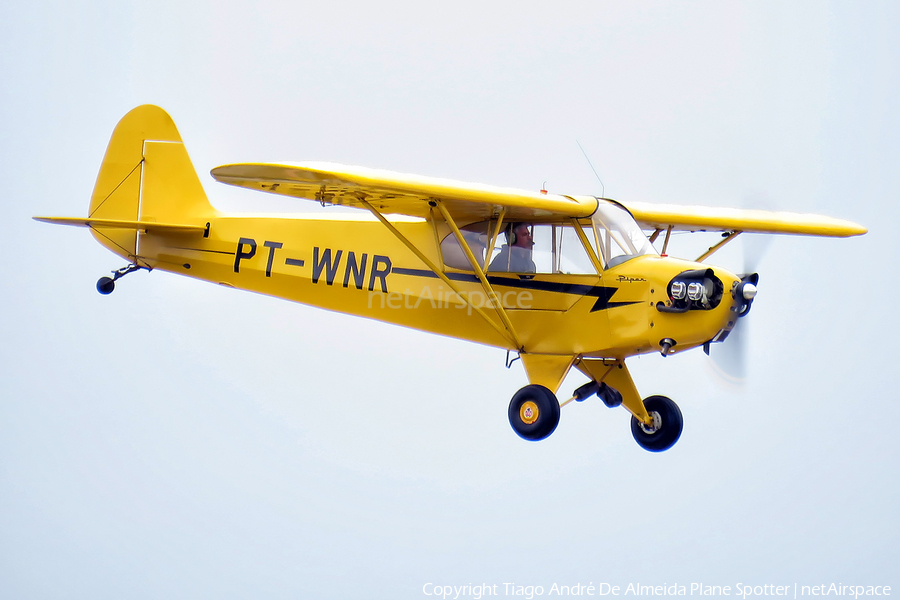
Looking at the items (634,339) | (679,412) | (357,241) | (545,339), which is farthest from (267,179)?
(679,412)

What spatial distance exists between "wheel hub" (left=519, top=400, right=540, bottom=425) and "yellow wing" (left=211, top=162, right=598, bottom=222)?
6.21 feet

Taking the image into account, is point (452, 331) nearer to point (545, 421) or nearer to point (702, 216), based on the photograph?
point (545, 421)

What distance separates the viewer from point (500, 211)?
32.6 ft

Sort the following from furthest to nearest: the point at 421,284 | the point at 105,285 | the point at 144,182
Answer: the point at 144,182, the point at 105,285, the point at 421,284

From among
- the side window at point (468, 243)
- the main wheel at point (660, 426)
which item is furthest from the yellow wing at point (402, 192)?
the main wheel at point (660, 426)

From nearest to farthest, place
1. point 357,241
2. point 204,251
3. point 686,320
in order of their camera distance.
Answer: point 686,320 → point 357,241 → point 204,251

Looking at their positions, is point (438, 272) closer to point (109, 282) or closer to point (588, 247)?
point (588, 247)

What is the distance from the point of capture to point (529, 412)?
9.56m

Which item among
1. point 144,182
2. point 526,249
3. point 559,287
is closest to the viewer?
point 559,287

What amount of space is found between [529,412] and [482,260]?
1716 millimetres

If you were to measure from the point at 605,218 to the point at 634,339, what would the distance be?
1.30m

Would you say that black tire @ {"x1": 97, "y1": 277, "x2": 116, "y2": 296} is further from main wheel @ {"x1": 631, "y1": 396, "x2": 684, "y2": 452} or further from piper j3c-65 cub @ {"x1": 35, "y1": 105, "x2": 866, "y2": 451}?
main wheel @ {"x1": 631, "y1": 396, "x2": 684, "y2": 452}

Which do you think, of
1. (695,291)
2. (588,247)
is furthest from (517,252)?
(695,291)

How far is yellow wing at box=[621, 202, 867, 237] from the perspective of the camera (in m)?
11.3
